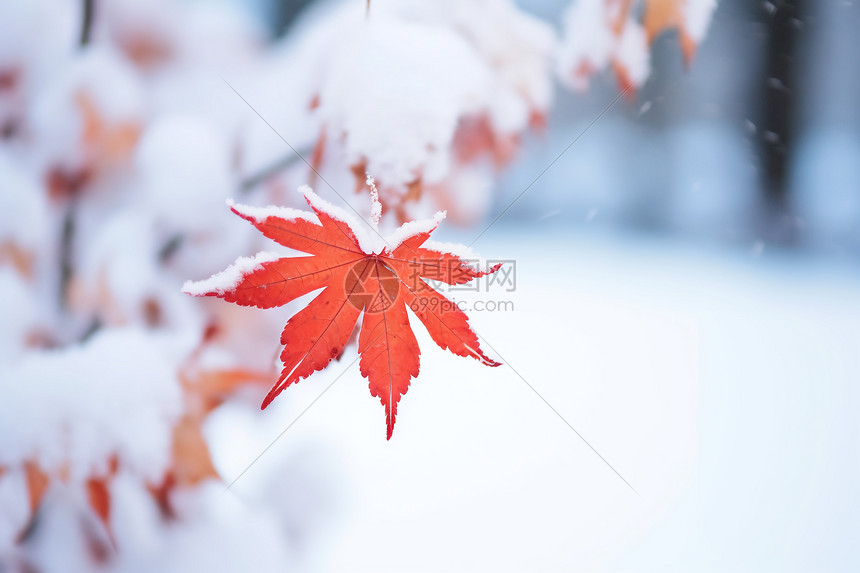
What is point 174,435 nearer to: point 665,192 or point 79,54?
point 79,54

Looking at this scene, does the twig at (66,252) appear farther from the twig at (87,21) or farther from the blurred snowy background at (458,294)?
the twig at (87,21)

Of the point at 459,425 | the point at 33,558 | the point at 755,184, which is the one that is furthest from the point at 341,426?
the point at 755,184

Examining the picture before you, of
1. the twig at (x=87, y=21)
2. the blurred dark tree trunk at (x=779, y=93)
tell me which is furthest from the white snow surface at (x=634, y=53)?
the twig at (x=87, y=21)

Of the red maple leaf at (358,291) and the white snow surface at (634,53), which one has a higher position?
the white snow surface at (634,53)

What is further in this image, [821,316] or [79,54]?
[821,316]

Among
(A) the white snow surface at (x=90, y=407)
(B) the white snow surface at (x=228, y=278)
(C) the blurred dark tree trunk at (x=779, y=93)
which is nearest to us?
(B) the white snow surface at (x=228, y=278)

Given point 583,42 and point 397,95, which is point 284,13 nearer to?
point 397,95
